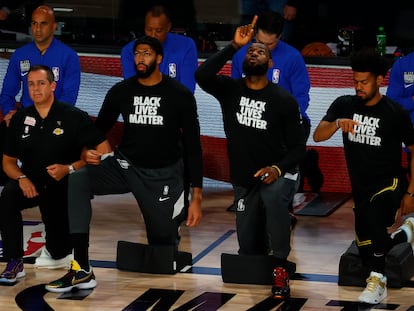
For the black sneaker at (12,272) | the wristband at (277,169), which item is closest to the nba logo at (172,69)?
the wristband at (277,169)

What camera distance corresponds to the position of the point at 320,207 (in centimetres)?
1052

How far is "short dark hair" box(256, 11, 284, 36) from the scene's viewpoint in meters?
9.06

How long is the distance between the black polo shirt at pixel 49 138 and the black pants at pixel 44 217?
12 centimetres

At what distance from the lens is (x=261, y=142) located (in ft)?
25.9

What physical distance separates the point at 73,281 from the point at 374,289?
192 centimetres

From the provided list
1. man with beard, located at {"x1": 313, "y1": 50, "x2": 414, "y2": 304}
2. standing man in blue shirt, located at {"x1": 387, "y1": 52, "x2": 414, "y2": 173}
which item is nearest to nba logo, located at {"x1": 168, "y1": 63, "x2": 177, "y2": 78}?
standing man in blue shirt, located at {"x1": 387, "y1": 52, "x2": 414, "y2": 173}

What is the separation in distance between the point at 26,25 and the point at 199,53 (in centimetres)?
201

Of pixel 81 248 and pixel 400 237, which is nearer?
pixel 81 248

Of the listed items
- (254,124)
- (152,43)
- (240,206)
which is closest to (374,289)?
(240,206)

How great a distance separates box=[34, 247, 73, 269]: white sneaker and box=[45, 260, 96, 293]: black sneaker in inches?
21.0

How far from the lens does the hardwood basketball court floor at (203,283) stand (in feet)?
24.8

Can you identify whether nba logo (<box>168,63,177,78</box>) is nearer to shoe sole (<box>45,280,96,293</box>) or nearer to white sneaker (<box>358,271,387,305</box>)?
shoe sole (<box>45,280,96,293</box>)

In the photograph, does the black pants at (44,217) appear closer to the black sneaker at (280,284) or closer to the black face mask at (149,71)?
the black face mask at (149,71)

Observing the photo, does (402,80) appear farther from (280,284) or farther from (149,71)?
(280,284)
